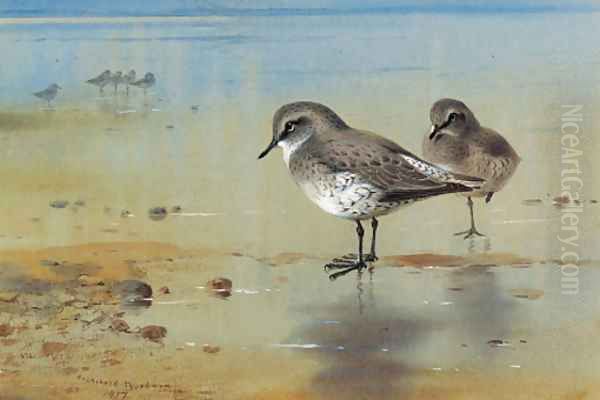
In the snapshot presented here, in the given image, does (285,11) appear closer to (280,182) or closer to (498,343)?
(280,182)

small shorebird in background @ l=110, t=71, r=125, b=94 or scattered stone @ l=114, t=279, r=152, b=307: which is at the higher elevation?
small shorebird in background @ l=110, t=71, r=125, b=94

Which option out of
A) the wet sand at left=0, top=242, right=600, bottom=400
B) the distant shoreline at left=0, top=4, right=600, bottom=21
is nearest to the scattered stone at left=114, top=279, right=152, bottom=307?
the wet sand at left=0, top=242, right=600, bottom=400

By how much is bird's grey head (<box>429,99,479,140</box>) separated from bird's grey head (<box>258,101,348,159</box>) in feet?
0.44

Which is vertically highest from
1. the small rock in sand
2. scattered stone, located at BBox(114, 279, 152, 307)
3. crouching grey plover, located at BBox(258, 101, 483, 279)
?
crouching grey plover, located at BBox(258, 101, 483, 279)

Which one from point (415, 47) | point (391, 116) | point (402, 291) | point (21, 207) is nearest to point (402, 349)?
point (402, 291)

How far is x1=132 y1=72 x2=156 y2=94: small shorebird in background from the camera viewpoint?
1.20 meters

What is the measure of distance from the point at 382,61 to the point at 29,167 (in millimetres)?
542

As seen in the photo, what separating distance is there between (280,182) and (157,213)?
186mm

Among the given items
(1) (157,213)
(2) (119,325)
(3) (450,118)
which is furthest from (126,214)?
(3) (450,118)

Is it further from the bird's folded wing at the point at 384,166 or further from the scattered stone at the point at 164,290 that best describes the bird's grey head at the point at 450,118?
the scattered stone at the point at 164,290

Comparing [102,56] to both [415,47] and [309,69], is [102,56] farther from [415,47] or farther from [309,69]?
[415,47]

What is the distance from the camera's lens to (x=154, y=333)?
1.16 metres

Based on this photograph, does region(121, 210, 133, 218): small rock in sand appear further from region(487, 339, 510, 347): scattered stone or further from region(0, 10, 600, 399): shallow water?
region(487, 339, 510, 347): scattered stone

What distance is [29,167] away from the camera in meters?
1.19
